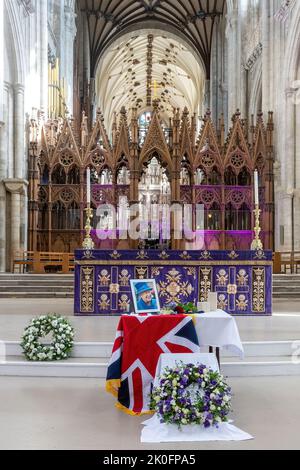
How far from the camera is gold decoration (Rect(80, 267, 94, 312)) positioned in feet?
26.7

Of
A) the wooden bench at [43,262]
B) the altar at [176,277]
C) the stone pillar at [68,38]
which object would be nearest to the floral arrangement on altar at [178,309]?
the altar at [176,277]

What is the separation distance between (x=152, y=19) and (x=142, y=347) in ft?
111

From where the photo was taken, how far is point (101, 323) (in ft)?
24.1

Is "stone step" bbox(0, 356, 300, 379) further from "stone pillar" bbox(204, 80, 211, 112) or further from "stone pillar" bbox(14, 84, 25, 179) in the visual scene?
"stone pillar" bbox(204, 80, 211, 112)

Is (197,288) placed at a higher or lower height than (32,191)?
lower

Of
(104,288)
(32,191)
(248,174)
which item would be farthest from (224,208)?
(104,288)

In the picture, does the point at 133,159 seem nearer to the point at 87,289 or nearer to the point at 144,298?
the point at 87,289

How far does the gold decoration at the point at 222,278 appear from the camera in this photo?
8.30 m

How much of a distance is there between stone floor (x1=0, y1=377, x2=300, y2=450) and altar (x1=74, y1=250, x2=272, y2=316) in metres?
2.93

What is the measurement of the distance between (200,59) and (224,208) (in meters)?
20.1

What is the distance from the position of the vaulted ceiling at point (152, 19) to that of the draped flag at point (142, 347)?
101ft

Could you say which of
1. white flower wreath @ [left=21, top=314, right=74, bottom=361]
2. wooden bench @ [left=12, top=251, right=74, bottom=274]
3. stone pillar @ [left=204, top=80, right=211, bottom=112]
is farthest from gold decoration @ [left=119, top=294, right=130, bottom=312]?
stone pillar @ [left=204, top=80, right=211, bottom=112]

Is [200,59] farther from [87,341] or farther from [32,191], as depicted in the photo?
[87,341]

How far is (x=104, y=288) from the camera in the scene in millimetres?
8203
